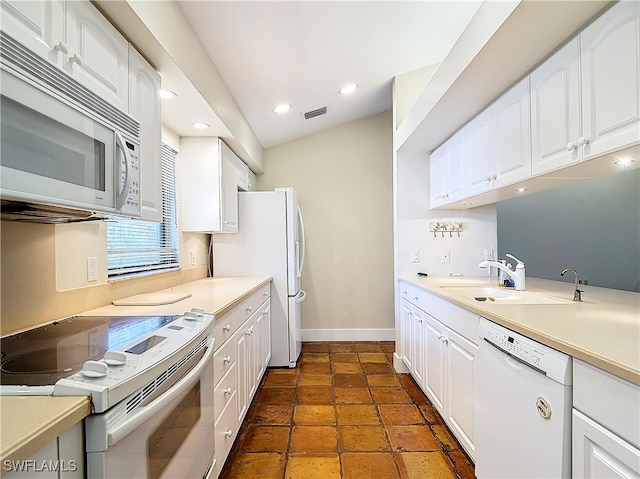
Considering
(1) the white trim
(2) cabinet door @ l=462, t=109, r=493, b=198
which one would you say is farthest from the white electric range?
(1) the white trim

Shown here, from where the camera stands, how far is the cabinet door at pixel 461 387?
169 cm

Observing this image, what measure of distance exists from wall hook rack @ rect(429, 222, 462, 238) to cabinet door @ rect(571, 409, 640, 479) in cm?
227

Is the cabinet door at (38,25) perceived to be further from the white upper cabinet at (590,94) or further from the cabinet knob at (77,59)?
the white upper cabinet at (590,94)

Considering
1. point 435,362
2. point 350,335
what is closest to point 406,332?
point 435,362

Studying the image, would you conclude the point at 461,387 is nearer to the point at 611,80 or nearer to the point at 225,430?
the point at 225,430

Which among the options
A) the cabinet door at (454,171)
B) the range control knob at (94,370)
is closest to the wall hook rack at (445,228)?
the cabinet door at (454,171)

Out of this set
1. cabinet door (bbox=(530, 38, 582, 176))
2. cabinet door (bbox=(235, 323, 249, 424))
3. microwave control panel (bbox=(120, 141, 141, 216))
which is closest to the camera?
microwave control panel (bbox=(120, 141, 141, 216))

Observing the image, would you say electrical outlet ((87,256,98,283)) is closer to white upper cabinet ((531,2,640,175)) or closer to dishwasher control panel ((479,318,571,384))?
dishwasher control panel ((479,318,571,384))

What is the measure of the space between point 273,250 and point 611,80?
2707mm

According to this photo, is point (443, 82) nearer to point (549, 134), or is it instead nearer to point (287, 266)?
point (549, 134)

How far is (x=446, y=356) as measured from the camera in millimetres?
2023

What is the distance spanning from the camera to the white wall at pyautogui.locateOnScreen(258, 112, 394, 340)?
4.20 meters

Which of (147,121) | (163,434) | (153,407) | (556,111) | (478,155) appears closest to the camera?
(153,407)

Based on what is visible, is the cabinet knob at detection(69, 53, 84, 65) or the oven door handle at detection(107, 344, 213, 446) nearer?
the oven door handle at detection(107, 344, 213, 446)
